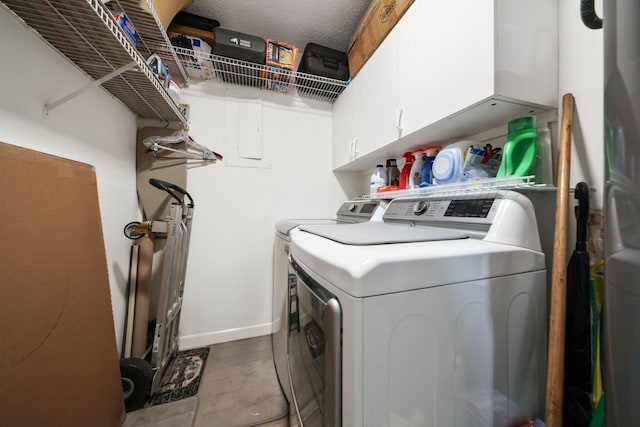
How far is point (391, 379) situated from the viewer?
0.51 m

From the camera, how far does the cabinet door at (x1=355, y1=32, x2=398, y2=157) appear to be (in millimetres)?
1305

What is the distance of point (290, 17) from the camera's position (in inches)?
68.7

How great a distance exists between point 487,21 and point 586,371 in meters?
1.27

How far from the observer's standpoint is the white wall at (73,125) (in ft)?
2.58

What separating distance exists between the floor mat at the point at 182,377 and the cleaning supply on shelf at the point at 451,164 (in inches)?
77.0

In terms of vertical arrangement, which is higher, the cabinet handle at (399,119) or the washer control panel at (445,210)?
the cabinet handle at (399,119)

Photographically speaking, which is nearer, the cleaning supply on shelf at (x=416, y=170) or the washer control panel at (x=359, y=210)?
the cleaning supply on shelf at (x=416, y=170)

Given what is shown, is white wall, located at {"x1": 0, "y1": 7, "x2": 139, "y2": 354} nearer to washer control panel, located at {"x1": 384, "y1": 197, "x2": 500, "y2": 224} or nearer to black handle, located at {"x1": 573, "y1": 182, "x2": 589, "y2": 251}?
washer control panel, located at {"x1": 384, "y1": 197, "x2": 500, "y2": 224}

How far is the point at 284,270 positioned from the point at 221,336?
3.64ft

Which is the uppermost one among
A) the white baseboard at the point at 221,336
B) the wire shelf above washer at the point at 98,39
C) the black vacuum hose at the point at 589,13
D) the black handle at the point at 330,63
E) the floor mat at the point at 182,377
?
the black handle at the point at 330,63

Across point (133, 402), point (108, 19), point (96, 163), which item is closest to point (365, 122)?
point (108, 19)

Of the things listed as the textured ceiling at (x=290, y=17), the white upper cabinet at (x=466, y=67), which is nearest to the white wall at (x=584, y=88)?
the white upper cabinet at (x=466, y=67)

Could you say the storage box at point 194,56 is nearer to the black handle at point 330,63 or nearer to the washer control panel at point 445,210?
the black handle at point 330,63

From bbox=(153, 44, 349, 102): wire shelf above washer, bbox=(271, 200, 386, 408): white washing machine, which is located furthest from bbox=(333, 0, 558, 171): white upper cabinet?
bbox=(153, 44, 349, 102): wire shelf above washer
